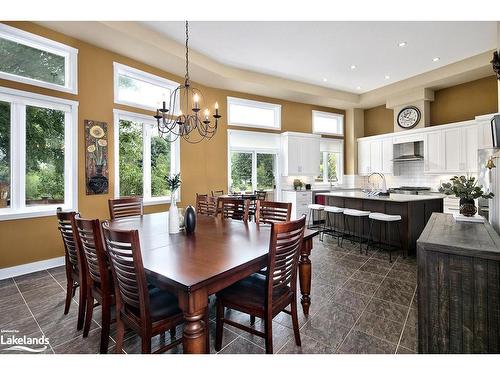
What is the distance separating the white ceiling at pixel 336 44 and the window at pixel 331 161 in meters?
2.32

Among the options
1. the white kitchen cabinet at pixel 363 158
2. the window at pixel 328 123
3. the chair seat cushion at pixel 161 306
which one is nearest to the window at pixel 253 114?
the window at pixel 328 123

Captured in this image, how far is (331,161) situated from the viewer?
8242 mm

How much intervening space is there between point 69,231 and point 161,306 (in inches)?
45.2

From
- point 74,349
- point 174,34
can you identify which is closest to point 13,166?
point 74,349

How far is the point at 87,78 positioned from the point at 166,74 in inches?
60.7

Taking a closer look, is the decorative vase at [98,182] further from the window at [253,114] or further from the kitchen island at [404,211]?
the kitchen island at [404,211]

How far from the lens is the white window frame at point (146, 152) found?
14.7ft

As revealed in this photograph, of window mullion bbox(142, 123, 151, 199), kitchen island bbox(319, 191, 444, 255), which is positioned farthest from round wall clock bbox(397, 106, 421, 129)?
window mullion bbox(142, 123, 151, 199)

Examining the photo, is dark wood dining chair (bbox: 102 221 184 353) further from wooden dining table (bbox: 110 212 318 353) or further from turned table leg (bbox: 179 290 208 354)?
turned table leg (bbox: 179 290 208 354)

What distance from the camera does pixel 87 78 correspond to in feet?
13.4

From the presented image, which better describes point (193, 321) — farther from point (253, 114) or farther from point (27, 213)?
point (253, 114)

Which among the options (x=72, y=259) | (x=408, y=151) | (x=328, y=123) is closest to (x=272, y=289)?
(x=72, y=259)

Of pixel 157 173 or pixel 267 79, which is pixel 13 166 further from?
pixel 267 79

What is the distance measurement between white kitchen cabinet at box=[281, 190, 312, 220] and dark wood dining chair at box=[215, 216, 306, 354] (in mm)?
4955
